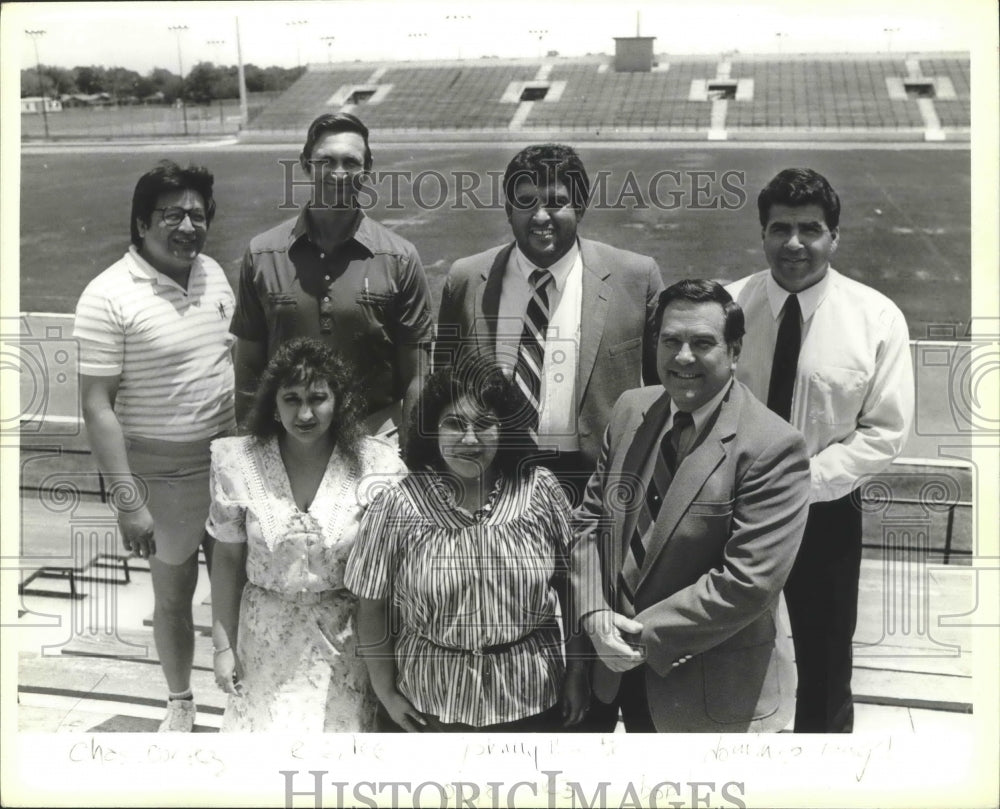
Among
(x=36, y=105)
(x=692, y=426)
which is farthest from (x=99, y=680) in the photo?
(x=692, y=426)

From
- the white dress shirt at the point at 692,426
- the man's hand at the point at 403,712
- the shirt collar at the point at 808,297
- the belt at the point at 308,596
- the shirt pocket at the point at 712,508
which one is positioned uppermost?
the shirt collar at the point at 808,297

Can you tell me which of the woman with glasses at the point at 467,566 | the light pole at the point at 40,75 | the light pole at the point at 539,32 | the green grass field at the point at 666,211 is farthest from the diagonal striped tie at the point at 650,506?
the light pole at the point at 40,75

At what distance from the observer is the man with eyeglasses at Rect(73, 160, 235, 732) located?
3053 mm

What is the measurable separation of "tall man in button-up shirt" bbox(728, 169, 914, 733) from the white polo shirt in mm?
1518

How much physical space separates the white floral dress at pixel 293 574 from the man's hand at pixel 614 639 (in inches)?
25.3

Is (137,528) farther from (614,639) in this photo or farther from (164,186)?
(614,639)

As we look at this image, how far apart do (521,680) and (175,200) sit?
1.66 meters

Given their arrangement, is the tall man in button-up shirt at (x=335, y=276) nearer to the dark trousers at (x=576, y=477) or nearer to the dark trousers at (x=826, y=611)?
the dark trousers at (x=576, y=477)

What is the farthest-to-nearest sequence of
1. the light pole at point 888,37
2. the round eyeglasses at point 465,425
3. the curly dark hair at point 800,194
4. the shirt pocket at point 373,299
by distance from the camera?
the light pole at point 888,37, the shirt pocket at point 373,299, the curly dark hair at point 800,194, the round eyeglasses at point 465,425

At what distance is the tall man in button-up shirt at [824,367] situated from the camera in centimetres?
294

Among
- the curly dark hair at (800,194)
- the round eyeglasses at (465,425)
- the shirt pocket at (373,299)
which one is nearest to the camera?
the round eyeglasses at (465,425)

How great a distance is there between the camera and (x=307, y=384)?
277 cm

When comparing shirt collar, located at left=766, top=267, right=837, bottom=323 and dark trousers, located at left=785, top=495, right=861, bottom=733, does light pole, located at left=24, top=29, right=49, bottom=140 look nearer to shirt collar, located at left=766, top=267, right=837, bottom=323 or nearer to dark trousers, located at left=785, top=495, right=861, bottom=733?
shirt collar, located at left=766, top=267, right=837, bottom=323

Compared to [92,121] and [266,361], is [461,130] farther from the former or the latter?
[92,121]
